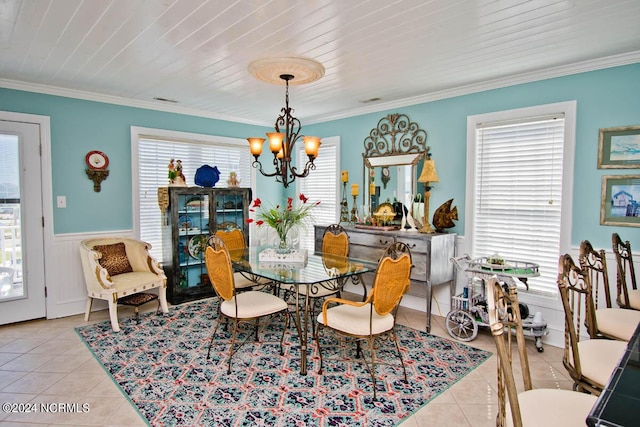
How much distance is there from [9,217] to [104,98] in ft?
5.41

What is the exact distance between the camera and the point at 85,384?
266 centimetres

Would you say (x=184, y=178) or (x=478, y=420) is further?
(x=184, y=178)

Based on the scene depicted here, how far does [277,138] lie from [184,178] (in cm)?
215

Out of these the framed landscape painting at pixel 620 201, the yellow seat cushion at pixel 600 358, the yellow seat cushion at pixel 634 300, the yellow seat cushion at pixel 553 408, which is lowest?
the yellow seat cushion at pixel 553 408

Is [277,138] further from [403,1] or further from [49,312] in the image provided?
[49,312]

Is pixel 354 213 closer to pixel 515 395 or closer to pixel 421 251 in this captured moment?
pixel 421 251

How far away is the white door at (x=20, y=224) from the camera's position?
3.74 metres

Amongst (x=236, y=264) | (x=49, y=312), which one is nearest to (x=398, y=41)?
(x=236, y=264)

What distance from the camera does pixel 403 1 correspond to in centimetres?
211

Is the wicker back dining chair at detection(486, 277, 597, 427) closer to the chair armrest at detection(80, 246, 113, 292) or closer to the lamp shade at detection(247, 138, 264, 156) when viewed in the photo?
the lamp shade at detection(247, 138, 264, 156)

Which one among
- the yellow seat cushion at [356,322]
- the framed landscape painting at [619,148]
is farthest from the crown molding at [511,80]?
the yellow seat cushion at [356,322]

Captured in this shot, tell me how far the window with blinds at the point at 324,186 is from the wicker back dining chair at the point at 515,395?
3.90 meters

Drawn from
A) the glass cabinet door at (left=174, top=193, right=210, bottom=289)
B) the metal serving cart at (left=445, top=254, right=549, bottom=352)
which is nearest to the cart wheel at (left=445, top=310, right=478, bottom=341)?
the metal serving cart at (left=445, top=254, right=549, bottom=352)

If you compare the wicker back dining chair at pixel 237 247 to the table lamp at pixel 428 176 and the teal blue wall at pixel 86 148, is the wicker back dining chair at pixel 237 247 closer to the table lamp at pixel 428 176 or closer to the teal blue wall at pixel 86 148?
the teal blue wall at pixel 86 148
